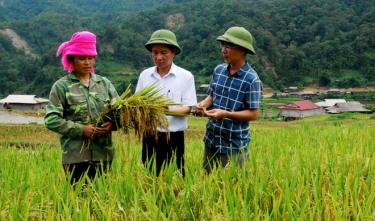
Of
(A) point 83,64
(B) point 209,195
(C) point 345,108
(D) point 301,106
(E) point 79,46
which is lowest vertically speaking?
(C) point 345,108

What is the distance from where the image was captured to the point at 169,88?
9.94 feet

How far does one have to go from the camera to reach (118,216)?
204cm

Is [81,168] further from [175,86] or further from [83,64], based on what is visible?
[175,86]

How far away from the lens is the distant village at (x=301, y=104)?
33.8 meters

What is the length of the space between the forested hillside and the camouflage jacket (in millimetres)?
39628

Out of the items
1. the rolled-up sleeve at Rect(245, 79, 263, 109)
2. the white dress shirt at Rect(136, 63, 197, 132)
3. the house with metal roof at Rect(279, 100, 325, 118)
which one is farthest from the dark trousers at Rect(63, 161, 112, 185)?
the house with metal roof at Rect(279, 100, 325, 118)

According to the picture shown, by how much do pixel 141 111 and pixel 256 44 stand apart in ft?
166

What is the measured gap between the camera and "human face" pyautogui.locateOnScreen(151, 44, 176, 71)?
2.98 metres

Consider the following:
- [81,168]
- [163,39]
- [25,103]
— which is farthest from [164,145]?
[25,103]

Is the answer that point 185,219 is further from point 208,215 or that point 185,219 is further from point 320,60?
point 320,60

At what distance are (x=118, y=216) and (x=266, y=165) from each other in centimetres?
125

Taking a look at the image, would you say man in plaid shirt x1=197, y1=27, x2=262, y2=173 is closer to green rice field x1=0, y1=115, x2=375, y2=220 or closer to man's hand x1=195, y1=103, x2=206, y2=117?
man's hand x1=195, y1=103, x2=206, y2=117

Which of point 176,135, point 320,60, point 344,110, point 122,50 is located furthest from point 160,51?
point 122,50

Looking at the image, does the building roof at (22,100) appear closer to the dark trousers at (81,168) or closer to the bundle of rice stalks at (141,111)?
the dark trousers at (81,168)
